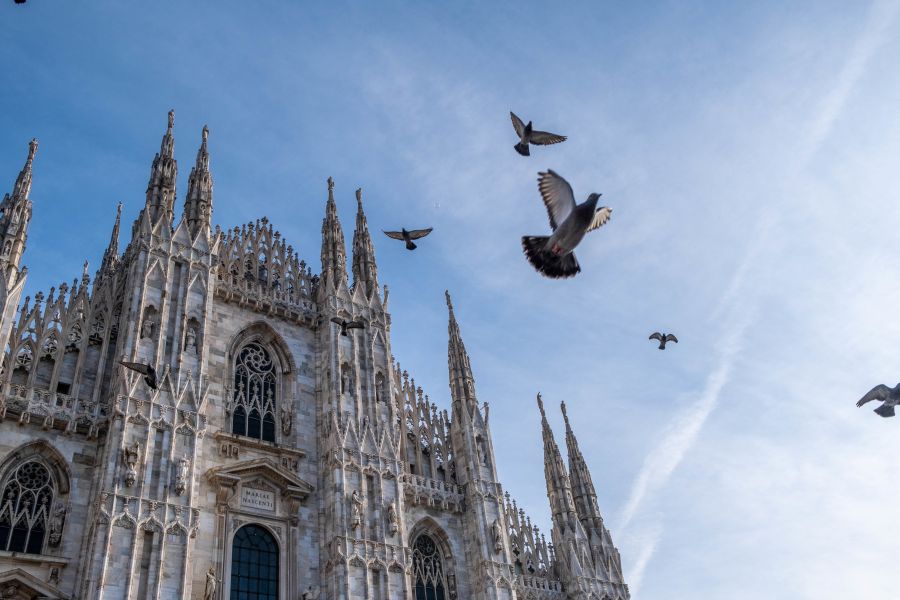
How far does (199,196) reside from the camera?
2853 cm

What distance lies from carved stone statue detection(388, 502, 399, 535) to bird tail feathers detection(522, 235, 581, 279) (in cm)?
1363

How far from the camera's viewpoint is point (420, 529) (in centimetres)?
2716

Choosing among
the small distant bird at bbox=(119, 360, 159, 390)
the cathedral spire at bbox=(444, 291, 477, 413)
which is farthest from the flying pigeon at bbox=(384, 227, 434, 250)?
the cathedral spire at bbox=(444, 291, 477, 413)

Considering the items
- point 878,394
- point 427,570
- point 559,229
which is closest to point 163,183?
point 427,570

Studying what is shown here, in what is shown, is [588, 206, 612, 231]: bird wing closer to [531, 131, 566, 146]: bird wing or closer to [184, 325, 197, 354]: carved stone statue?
[531, 131, 566, 146]: bird wing

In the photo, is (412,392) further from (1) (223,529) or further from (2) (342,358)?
(1) (223,529)

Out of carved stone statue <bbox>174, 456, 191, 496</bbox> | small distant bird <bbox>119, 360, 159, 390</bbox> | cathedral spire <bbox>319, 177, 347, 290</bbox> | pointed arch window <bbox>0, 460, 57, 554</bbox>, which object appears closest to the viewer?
pointed arch window <bbox>0, 460, 57, 554</bbox>

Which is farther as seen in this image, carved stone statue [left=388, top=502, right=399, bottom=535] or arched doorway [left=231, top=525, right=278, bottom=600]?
carved stone statue [left=388, top=502, right=399, bottom=535]

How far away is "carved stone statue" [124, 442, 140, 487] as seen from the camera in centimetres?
2062

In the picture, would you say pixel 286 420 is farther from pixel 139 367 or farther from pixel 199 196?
pixel 199 196

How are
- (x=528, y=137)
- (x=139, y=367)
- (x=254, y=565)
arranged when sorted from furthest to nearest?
1. (x=254, y=565)
2. (x=139, y=367)
3. (x=528, y=137)

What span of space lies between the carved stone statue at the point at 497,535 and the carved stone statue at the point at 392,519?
382 centimetres

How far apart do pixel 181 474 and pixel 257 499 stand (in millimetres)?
3109

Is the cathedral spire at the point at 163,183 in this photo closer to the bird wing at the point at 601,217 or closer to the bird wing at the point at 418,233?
the bird wing at the point at 418,233
